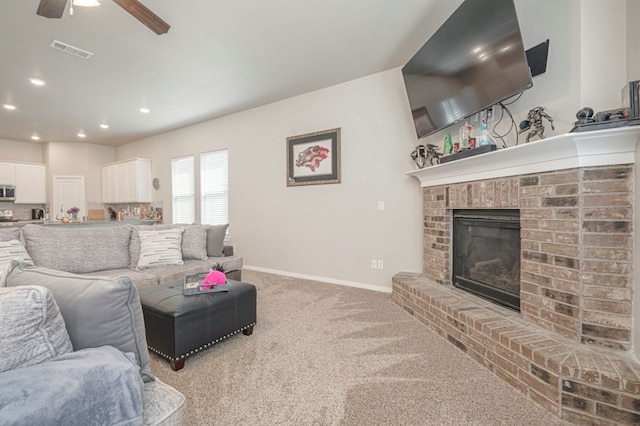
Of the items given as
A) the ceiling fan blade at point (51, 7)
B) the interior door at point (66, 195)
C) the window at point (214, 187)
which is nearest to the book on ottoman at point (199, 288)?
the ceiling fan blade at point (51, 7)

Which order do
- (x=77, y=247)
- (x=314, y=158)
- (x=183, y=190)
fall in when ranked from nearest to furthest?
1. (x=77, y=247)
2. (x=314, y=158)
3. (x=183, y=190)

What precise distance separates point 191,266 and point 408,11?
125 inches

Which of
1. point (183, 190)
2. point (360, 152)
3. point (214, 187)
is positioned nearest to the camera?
point (360, 152)

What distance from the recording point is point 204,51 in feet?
10.6

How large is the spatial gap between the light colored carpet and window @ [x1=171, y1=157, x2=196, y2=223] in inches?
161

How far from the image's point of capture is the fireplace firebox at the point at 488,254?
90.8 inches

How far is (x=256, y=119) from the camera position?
498 cm

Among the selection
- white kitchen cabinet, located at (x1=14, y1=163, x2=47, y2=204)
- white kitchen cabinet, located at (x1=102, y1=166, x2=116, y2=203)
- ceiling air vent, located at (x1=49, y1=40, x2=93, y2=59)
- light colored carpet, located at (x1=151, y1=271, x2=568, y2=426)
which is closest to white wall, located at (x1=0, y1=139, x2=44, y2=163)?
white kitchen cabinet, located at (x1=14, y1=163, x2=47, y2=204)

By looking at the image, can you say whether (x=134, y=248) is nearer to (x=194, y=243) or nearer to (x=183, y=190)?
(x=194, y=243)

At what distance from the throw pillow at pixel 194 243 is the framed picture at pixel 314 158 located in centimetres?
153

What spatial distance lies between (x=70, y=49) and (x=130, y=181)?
13.6ft

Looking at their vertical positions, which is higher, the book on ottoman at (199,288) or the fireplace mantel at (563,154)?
the fireplace mantel at (563,154)

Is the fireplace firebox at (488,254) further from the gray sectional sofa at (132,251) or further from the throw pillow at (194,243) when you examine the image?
the throw pillow at (194,243)

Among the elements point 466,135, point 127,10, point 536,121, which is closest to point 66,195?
Result: point 127,10
